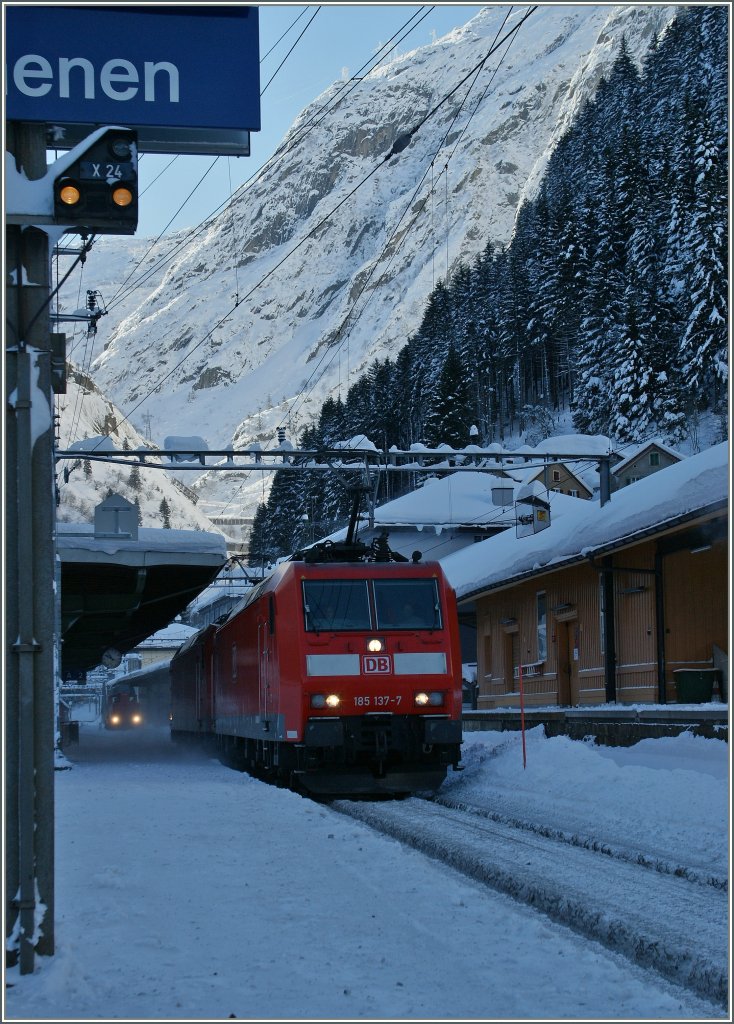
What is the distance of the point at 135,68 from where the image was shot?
25.8 feet

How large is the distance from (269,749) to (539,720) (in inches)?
254

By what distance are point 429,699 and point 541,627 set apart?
13169mm

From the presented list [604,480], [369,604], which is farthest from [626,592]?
[369,604]

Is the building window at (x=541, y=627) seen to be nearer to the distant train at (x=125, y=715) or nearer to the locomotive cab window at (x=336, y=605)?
the locomotive cab window at (x=336, y=605)

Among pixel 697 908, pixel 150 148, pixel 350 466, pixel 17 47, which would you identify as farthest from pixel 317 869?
pixel 350 466

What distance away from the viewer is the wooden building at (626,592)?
20.2 meters

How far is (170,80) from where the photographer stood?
796 cm

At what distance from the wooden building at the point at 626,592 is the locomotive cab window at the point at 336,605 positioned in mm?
4878

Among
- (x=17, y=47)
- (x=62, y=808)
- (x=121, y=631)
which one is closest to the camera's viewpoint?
(x=17, y=47)

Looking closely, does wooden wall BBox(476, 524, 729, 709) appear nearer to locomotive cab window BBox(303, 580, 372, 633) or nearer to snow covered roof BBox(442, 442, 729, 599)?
snow covered roof BBox(442, 442, 729, 599)

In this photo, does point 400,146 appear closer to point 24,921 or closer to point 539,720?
point 24,921

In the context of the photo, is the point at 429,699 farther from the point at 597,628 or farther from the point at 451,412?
the point at 451,412

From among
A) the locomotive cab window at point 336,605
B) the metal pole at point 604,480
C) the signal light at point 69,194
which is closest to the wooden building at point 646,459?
the metal pole at point 604,480

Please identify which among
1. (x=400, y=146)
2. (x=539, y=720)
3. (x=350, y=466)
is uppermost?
(x=400, y=146)
